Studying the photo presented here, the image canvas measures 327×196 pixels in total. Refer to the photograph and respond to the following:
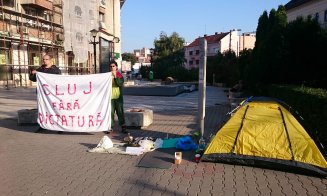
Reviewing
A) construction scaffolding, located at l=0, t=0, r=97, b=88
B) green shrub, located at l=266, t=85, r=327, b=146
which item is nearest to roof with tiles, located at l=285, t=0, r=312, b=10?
construction scaffolding, located at l=0, t=0, r=97, b=88

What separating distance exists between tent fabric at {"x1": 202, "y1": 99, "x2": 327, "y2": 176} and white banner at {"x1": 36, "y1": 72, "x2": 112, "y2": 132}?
129 inches

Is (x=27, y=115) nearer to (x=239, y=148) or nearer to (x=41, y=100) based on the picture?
(x=41, y=100)

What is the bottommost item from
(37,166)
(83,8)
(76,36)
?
(37,166)

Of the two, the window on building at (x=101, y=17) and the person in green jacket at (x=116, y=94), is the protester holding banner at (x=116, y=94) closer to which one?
the person in green jacket at (x=116, y=94)

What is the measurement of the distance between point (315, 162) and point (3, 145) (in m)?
6.54

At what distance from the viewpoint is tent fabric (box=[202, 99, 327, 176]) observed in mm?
5410

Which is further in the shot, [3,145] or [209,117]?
[209,117]

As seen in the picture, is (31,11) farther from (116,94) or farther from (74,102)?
(116,94)

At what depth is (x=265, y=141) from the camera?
5730mm

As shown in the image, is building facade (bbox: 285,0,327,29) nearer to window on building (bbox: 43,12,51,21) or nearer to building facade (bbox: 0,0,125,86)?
building facade (bbox: 0,0,125,86)

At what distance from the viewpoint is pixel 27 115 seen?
32.1 ft

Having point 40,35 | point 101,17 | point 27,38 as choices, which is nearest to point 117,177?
point 27,38

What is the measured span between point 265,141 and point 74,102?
193 inches

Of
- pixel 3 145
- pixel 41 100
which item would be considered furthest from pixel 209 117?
pixel 3 145
